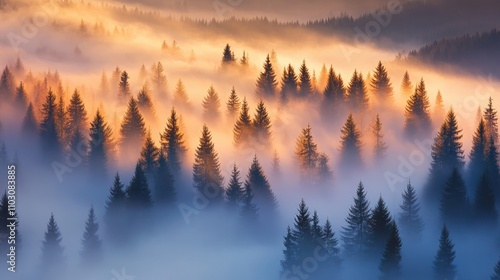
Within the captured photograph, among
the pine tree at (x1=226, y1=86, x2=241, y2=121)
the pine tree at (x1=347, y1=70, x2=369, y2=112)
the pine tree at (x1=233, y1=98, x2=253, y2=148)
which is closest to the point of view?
the pine tree at (x1=233, y1=98, x2=253, y2=148)

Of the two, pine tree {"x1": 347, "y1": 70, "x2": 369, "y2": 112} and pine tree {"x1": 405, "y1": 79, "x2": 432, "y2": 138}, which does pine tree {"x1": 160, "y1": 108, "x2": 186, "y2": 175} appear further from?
pine tree {"x1": 405, "y1": 79, "x2": 432, "y2": 138}

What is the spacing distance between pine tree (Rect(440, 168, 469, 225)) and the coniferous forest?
147mm

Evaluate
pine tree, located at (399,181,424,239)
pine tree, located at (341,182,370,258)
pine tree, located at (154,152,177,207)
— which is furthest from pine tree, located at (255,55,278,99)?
pine tree, located at (341,182,370,258)

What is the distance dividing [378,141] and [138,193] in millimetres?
31378

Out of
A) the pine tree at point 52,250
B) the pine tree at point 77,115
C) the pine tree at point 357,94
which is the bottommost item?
the pine tree at point 52,250

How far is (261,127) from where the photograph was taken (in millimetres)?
102938

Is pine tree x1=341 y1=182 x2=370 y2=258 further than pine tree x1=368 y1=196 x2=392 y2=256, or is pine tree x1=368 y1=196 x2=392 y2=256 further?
pine tree x1=341 y1=182 x2=370 y2=258

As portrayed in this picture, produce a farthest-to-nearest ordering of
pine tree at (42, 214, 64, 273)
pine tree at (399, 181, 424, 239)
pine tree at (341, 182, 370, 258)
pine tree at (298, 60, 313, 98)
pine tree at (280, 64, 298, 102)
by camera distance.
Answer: pine tree at (298, 60, 313, 98) → pine tree at (280, 64, 298, 102) → pine tree at (399, 181, 424, 239) → pine tree at (42, 214, 64, 273) → pine tree at (341, 182, 370, 258)

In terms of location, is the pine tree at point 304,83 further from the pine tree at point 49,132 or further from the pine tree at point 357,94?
the pine tree at point 49,132

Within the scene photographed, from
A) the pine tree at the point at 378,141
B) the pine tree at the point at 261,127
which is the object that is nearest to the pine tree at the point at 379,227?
the pine tree at the point at 378,141

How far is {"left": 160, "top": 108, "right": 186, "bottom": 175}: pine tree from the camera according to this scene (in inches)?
3674

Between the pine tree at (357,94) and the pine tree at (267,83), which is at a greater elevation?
the pine tree at (267,83)

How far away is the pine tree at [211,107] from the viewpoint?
10819cm

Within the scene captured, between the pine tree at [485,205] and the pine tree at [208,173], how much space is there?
2682 centimetres
